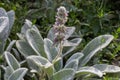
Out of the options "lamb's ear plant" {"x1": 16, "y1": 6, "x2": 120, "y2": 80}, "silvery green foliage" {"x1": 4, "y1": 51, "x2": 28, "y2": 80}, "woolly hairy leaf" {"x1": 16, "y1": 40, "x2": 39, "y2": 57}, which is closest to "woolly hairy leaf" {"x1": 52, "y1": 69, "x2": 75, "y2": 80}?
"lamb's ear plant" {"x1": 16, "y1": 6, "x2": 120, "y2": 80}

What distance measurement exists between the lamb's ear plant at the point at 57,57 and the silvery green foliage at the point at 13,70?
0.10m

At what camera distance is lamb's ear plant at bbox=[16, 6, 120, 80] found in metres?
2.28

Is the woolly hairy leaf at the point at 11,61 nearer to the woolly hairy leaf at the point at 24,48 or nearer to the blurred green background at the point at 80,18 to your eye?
the woolly hairy leaf at the point at 24,48

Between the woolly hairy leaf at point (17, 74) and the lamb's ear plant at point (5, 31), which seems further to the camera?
the lamb's ear plant at point (5, 31)

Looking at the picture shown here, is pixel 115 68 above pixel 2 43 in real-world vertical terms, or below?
below

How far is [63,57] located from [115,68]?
0.43m

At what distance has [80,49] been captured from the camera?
9.07ft

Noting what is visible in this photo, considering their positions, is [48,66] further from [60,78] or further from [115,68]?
[115,68]

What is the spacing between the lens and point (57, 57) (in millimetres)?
2320

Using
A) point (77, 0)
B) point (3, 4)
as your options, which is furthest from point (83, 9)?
point (3, 4)

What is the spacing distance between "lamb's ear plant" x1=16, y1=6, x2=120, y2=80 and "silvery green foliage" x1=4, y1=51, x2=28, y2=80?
10 centimetres

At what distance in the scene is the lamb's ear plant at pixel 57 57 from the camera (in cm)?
228

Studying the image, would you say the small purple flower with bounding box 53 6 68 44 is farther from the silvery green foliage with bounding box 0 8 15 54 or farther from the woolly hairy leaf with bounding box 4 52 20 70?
the silvery green foliage with bounding box 0 8 15 54

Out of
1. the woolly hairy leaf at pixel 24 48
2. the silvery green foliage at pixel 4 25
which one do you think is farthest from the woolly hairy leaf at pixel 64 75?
the silvery green foliage at pixel 4 25
